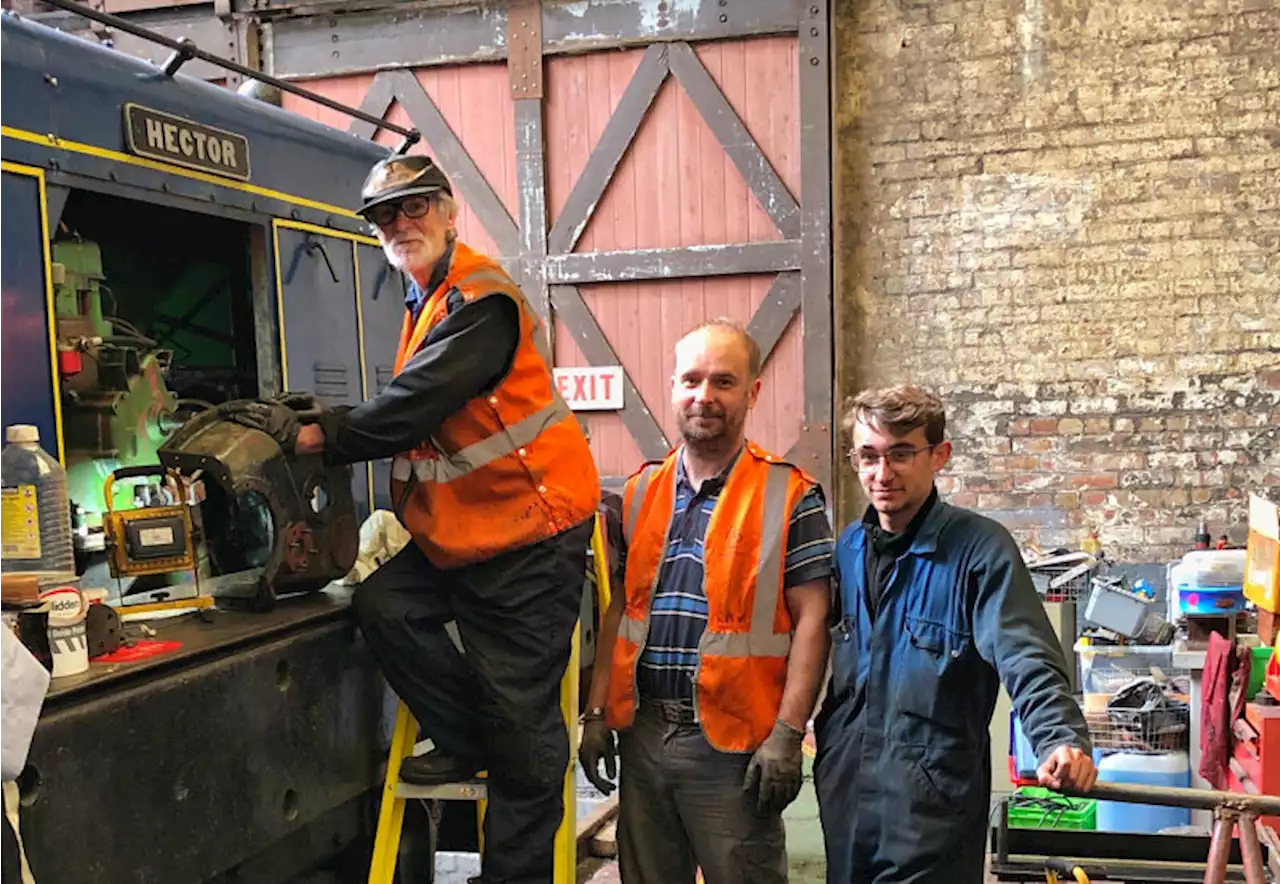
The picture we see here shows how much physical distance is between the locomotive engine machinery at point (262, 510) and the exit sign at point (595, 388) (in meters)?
3.52

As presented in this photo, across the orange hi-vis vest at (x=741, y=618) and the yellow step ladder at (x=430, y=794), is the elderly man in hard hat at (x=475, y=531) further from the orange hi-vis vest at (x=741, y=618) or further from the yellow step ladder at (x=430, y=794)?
the orange hi-vis vest at (x=741, y=618)

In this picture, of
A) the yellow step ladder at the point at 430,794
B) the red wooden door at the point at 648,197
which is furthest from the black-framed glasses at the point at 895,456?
the red wooden door at the point at 648,197

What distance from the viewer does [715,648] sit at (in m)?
2.10

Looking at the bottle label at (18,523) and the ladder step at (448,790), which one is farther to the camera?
the ladder step at (448,790)

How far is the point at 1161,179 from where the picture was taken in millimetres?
5379

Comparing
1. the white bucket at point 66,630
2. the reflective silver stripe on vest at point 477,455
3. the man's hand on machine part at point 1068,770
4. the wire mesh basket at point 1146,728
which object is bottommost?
the wire mesh basket at point 1146,728

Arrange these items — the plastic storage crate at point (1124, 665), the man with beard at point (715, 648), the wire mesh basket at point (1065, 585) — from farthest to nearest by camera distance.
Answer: the wire mesh basket at point (1065, 585) < the plastic storage crate at point (1124, 665) < the man with beard at point (715, 648)

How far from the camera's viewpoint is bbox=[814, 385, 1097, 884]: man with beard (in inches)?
72.0

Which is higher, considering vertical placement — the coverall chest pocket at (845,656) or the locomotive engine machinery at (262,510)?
the locomotive engine machinery at (262,510)

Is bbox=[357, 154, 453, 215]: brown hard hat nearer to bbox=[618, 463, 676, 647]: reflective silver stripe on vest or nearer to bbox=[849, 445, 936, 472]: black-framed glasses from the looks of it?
bbox=[618, 463, 676, 647]: reflective silver stripe on vest

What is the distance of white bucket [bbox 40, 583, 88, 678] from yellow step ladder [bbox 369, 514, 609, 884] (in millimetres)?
797

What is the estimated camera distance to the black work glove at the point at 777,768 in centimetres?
201

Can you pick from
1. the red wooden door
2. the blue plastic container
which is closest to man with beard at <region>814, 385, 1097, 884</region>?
the blue plastic container

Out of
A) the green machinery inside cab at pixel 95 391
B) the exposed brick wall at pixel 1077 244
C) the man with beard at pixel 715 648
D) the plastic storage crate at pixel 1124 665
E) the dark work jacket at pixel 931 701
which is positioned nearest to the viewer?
the dark work jacket at pixel 931 701
